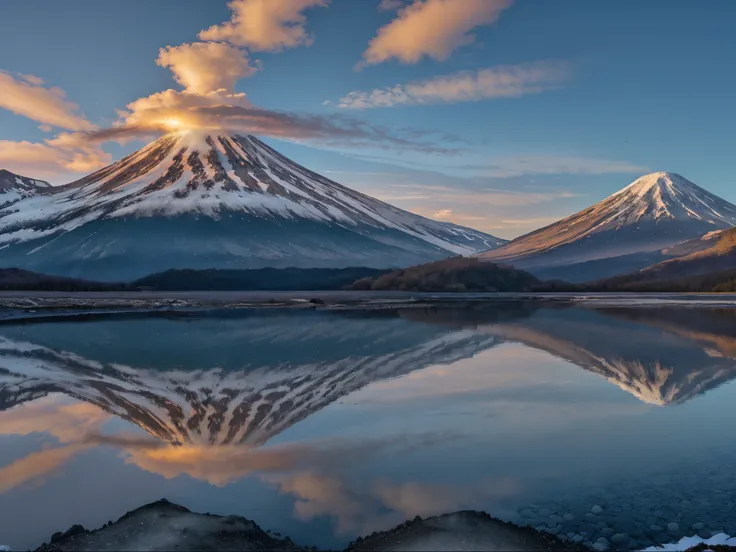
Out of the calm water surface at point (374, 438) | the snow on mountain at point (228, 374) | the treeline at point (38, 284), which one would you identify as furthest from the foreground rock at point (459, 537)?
the treeline at point (38, 284)

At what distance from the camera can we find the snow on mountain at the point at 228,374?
54.6 ft

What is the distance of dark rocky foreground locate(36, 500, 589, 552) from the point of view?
8.63 meters

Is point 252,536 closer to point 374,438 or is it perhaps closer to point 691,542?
point 374,438

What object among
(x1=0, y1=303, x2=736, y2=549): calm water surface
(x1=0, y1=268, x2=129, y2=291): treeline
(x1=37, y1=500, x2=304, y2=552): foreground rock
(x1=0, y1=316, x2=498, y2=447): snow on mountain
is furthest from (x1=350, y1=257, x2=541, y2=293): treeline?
(x1=37, y1=500, x2=304, y2=552): foreground rock

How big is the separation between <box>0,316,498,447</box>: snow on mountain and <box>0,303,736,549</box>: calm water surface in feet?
0.43

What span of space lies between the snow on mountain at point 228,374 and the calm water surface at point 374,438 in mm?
130

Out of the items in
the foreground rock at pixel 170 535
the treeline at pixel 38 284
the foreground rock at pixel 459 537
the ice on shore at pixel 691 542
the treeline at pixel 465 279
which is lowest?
the foreground rock at pixel 170 535

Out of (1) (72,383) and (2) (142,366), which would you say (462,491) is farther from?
(2) (142,366)

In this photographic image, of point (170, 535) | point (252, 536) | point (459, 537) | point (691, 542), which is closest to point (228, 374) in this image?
point (170, 535)

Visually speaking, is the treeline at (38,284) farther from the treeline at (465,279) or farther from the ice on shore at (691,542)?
the ice on shore at (691,542)

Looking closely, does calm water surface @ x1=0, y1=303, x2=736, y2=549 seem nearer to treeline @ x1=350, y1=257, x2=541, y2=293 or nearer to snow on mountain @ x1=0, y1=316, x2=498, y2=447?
snow on mountain @ x1=0, y1=316, x2=498, y2=447

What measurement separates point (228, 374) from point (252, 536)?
614 inches

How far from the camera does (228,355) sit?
29.9m

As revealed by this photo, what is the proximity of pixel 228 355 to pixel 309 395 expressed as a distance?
11590 mm
